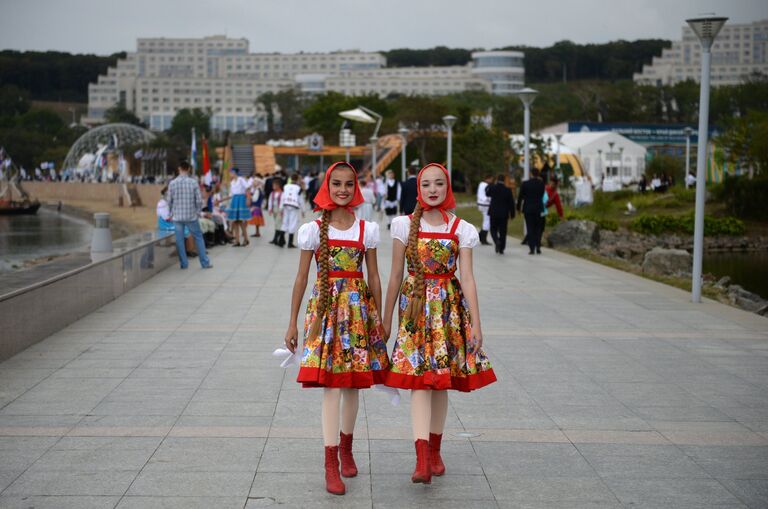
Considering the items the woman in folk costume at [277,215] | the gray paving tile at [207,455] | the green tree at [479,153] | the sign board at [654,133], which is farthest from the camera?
the sign board at [654,133]

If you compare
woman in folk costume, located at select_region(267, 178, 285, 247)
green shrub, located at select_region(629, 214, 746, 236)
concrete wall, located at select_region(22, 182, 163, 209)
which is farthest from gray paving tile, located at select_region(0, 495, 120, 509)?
concrete wall, located at select_region(22, 182, 163, 209)

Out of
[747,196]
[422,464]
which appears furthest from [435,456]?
[747,196]

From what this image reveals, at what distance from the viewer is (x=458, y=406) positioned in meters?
7.22

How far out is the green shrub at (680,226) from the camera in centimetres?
3173

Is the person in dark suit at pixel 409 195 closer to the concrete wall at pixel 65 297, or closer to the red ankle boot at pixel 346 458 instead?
the concrete wall at pixel 65 297

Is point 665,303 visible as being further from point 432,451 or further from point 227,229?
point 227,229

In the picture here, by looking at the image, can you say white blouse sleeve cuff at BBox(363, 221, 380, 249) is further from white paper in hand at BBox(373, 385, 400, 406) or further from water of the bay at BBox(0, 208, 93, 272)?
water of the bay at BBox(0, 208, 93, 272)

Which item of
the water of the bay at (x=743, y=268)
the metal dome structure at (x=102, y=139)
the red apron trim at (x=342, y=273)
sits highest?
the metal dome structure at (x=102, y=139)

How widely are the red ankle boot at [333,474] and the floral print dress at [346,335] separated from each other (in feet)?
1.09

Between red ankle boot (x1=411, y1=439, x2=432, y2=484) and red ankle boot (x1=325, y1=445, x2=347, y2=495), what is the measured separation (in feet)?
1.21

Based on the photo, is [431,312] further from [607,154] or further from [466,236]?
[607,154]

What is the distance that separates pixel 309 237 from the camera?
535 cm

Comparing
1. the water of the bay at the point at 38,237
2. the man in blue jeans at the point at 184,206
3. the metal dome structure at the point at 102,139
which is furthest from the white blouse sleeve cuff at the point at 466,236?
the metal dome structure at the point at 102,139

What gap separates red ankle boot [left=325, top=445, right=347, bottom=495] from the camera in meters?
5.21
